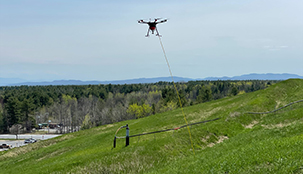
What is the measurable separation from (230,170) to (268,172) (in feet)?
7.02

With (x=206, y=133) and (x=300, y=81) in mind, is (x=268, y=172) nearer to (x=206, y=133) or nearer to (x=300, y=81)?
(x=206, y=133)

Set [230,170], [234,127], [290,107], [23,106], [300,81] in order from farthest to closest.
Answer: [23,106]
[300,81]
[290,107]
[234,127]
[230,170]

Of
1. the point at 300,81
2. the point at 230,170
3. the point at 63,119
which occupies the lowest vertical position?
the point at 63,119

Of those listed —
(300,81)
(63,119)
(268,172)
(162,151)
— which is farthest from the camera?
(63,119)

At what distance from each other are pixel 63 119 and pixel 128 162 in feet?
565

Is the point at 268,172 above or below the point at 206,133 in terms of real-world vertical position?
above

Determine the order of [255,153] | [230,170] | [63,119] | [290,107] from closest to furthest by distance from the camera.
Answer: [230,170]
[255,153]
[290,107]
[63,119]

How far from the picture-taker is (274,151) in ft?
43.3

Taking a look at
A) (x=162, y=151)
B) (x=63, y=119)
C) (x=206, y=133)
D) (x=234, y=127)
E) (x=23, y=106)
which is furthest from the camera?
(x=63, y=119)

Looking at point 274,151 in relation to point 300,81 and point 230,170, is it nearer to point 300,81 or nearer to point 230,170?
point 230,170

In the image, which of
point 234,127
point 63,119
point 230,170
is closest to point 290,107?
point 234,127

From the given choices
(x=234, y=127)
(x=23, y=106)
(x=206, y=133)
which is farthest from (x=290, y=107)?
(x=23, y=106)

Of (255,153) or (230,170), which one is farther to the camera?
(255,153)

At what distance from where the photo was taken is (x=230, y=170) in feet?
40.8
